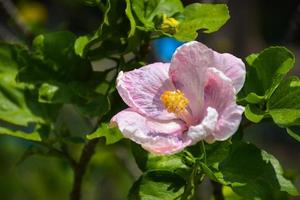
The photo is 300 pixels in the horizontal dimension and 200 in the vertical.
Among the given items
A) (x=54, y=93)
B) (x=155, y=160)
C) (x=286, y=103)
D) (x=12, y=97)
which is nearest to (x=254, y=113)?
(x=286, y=103)

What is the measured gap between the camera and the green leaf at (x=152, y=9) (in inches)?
37.2

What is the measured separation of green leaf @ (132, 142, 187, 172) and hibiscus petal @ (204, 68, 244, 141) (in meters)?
0.08

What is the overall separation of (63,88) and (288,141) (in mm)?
3446

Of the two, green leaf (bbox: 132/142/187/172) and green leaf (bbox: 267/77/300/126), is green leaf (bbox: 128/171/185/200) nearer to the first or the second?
green leaf (bbox: 132/142/187/172)

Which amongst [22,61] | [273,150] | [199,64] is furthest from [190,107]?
[273,150]

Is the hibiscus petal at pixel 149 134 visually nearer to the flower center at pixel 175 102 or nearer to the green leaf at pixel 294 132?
the flower center at pixel 175 102

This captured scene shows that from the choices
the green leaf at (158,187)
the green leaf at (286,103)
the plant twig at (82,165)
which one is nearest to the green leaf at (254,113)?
the green leaf at (286,103)

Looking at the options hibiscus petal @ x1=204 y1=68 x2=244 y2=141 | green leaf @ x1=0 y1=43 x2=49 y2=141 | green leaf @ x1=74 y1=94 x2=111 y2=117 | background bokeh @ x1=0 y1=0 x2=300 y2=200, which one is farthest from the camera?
background bokeh @ x1=0 y1=0 x2=300 y2=200

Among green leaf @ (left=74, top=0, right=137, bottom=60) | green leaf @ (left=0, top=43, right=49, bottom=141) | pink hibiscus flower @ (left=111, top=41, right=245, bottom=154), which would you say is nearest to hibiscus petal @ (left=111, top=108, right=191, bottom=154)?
Result: pink hibiscus flower @ (left=111, top=41, right=245, bottom=154)

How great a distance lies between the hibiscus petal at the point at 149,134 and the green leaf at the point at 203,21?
0.11 metres

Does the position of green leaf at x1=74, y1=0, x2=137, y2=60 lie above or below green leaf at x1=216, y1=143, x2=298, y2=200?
above

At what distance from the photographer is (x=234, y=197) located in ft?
3.47

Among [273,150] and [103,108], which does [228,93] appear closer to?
[103,108]

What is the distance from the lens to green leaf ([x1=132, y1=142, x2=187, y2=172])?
3.01 feet
